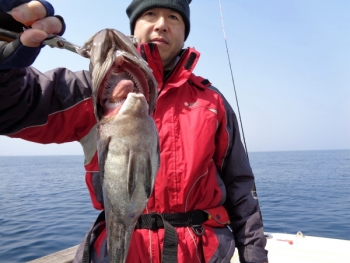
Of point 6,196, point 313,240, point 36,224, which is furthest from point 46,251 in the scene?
point 6,196

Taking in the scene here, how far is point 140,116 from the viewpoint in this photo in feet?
4.83

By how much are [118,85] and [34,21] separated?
57 centimetres

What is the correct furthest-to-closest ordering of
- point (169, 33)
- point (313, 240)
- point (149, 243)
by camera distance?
1. point (313, 240)
2. point (169, 33)
3. point (149, 243)

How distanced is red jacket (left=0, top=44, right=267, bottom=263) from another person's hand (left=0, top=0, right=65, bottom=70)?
261 millimetres

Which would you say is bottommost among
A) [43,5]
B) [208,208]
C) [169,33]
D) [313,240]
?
[313,240]

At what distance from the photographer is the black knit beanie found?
300cm

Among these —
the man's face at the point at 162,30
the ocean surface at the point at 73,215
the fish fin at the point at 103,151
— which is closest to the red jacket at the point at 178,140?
the man's face at the point at 162,30

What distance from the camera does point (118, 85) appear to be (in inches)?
59.9

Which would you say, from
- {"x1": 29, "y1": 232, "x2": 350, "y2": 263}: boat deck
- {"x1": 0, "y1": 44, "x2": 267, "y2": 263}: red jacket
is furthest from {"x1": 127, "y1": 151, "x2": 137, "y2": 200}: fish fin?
{"x1": 29, "y1": 232, "x2": 350, "y2": 263}: boat deck

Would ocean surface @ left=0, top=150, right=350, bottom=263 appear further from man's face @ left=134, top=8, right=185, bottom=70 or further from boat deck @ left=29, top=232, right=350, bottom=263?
man's face @ left=134, top=8, right=185, bottom=70

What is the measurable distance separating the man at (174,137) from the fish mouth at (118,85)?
2.09ft

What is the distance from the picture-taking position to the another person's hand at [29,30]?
5.20 ft

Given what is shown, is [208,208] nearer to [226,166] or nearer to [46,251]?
[226,166]

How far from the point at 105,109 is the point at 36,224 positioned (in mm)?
11652
